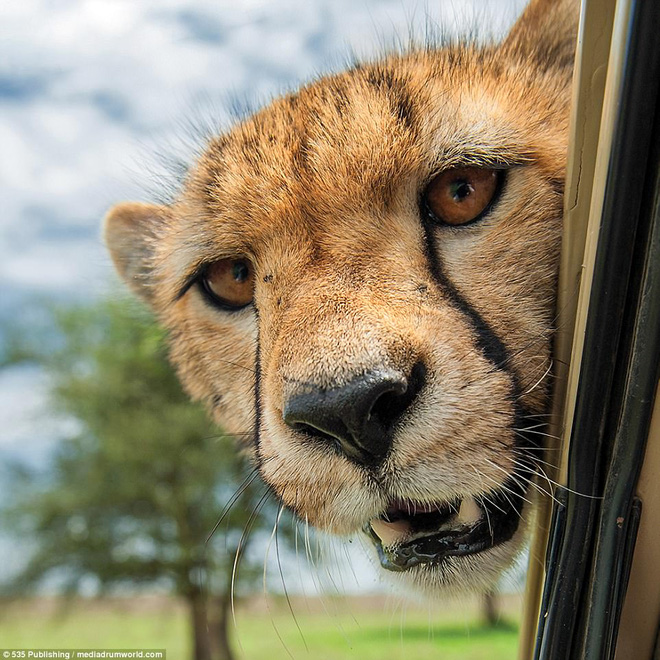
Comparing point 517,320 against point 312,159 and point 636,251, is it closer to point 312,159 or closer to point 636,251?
point 636,251

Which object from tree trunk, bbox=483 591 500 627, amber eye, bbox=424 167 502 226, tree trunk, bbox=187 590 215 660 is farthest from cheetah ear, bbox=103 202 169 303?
tree trunk, bbox=187 590 215 660

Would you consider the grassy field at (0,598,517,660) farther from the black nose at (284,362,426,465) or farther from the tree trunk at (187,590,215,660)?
the black nose at (284,362,426,465)

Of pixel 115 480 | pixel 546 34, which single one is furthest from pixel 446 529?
pixel 115 480

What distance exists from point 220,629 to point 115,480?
107 cm

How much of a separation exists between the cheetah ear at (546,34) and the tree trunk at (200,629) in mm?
2968

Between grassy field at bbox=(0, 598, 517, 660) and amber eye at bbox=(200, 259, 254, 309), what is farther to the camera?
grassy field at bbox=(0, 598, 517, 660)

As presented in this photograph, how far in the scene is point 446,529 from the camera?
90 centimetres

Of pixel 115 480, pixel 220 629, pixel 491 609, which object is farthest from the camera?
pixel 115 480

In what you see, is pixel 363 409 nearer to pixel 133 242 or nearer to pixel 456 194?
pixel 456 194

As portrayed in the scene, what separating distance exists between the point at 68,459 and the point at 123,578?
76 cm

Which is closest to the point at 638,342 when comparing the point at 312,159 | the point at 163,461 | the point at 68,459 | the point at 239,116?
the point at 312,159

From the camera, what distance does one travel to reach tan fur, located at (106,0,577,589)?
788 mm

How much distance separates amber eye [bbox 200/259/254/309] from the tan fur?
0.02m

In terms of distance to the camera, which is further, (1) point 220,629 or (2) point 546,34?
(1) point 220,629
